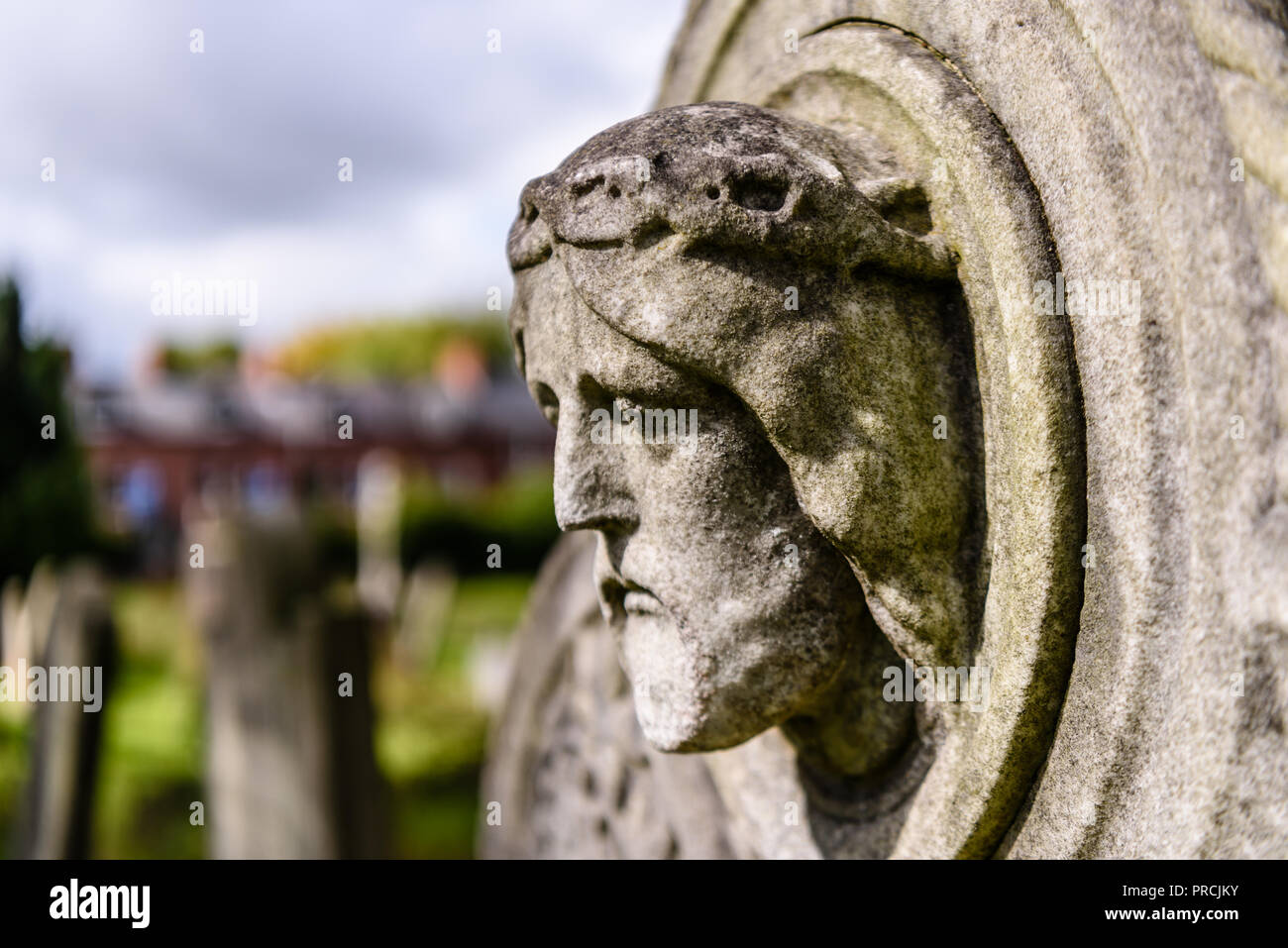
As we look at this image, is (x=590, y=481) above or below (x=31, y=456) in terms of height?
below

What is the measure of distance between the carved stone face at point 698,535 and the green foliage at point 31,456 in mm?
10738

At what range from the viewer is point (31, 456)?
1088cm

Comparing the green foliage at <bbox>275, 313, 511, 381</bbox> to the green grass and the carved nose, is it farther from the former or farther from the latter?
the carved nose

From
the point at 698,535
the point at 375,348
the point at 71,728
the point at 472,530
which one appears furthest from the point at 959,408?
the point at 375,348

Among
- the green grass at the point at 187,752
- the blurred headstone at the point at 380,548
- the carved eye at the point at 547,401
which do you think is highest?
the blurred headstone at the point at 380,548

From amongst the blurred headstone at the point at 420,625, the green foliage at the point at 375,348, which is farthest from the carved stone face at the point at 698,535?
the green foliage at the point at 375,348

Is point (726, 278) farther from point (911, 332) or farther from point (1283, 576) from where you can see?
point (1283, 576)

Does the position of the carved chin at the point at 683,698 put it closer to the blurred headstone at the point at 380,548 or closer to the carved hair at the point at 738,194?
the carved hair at the point at 738,194

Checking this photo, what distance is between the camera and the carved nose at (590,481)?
1.43 m

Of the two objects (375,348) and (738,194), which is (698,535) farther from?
(375,348)

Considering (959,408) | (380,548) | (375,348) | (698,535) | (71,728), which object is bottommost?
(71,728)

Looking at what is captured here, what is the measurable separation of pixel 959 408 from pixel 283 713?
307cm

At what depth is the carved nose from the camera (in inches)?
56.5
